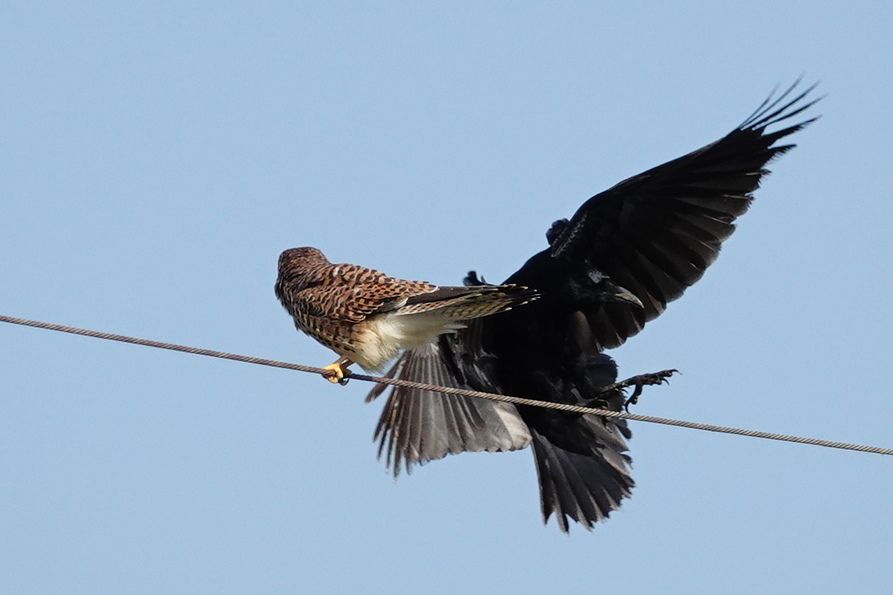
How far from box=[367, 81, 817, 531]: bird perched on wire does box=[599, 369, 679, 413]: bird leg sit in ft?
0.04

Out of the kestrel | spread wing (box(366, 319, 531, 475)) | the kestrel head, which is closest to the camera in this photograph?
the kestrel

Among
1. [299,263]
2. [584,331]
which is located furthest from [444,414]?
[299,263]

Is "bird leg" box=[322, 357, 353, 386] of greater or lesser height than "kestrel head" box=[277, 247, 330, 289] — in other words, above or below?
below

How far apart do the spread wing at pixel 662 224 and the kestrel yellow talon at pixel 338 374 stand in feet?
5.28

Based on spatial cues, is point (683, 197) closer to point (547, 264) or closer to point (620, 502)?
point (547, 264)

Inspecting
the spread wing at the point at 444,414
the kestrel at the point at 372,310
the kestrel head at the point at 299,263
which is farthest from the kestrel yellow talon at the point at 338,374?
the spread wing at the point at 444,414

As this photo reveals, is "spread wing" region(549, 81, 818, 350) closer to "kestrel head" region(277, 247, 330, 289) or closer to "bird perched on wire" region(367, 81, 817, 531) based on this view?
"bird perched on wire" region(367, 81, 817, 531)

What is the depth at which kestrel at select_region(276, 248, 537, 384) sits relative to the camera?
7.17 metres

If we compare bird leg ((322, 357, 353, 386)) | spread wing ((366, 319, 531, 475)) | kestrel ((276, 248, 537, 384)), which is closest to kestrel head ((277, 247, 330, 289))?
kestrel ((276, 248, 537, 384))

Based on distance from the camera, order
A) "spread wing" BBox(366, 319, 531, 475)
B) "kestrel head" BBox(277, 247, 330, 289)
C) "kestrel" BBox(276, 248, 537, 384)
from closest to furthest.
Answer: "kestrel" BBox(276, 248, 537, 384) → "kestrel head" BBox(277, 247, 330, 289) → "spread wing" BBox(366, 319, 531, 475)

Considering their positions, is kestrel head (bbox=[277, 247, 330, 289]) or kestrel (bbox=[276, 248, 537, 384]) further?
kestrel head (bbox=[277, 247, 330, 289])

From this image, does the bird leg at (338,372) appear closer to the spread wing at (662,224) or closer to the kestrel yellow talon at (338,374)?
the kestrel yellow talon at (338,374)

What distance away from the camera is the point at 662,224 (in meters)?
8.58

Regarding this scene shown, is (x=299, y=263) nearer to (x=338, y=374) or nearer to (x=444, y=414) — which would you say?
(x=338, y=374)
